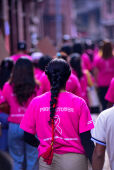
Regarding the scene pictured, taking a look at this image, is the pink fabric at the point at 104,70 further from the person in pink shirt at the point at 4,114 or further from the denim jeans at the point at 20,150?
the denim jeans at the point at 20,150

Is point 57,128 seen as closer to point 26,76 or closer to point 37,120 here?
point 37,120

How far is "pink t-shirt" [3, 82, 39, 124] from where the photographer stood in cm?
463

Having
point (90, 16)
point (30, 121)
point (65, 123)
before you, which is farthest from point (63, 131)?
point (90, 16)

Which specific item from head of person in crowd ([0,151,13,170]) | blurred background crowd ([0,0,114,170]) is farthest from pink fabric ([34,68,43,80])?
head of person in crowd ([0,151,13,170])

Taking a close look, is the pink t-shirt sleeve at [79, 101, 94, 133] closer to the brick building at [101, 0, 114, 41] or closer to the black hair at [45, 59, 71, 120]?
the black hair at [45, 59, 71, 120]

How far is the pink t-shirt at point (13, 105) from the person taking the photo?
463 cm

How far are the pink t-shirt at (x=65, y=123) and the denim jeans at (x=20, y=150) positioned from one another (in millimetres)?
1359

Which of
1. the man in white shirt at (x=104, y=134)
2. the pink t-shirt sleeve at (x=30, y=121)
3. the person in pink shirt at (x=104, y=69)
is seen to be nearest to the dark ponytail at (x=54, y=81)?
the pink t-shirt sleeve at (x=30, y=121)

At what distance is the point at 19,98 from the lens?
4.62 metres

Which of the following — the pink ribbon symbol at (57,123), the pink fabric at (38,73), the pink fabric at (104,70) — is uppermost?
the pink ribbon symbol at (57,123)

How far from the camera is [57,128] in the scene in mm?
3271

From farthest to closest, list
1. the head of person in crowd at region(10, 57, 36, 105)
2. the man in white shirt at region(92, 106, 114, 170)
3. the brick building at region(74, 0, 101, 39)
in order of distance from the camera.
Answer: the brick building at region(74, 0, 101, 39)
the head of person in crowd at region(10, 57, 36, 105)
the man in white shirt at region(92, 106, 114, 170)

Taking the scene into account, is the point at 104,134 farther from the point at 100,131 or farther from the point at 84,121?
the point at 84,121

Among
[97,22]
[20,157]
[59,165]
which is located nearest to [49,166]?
[59,165]
